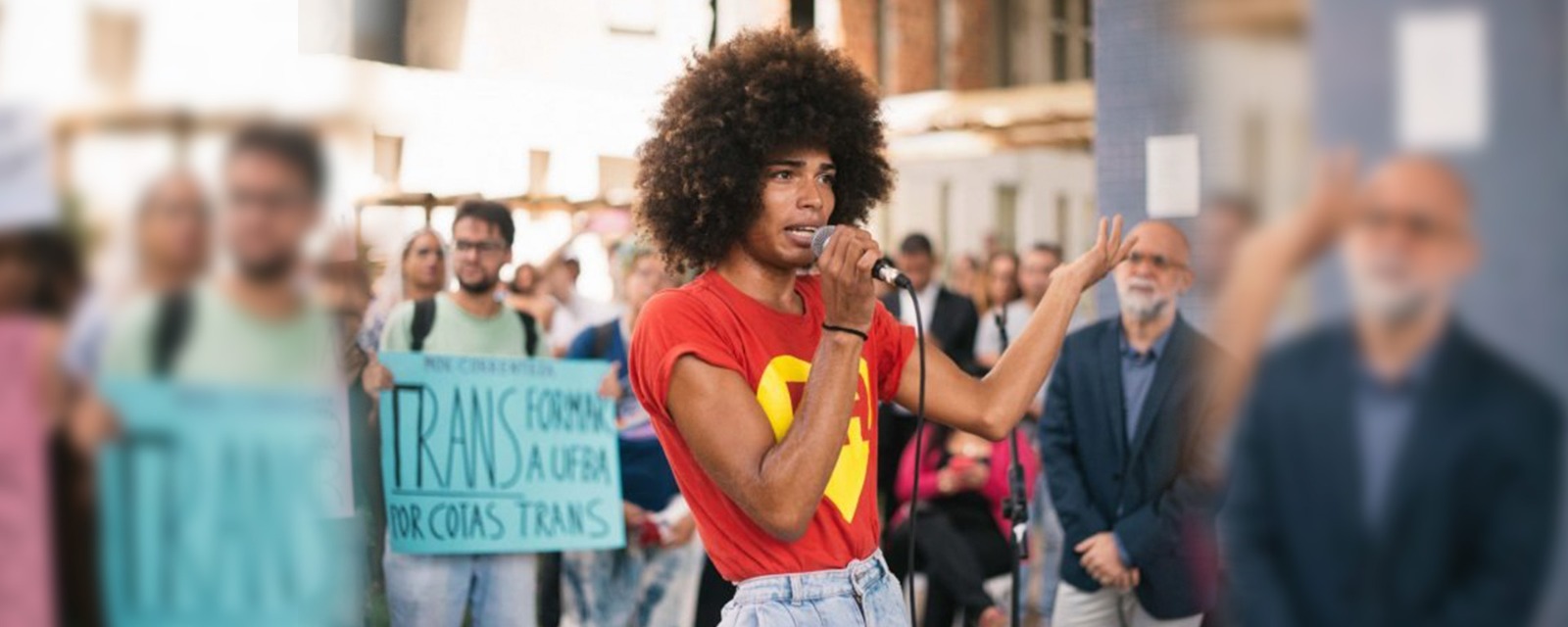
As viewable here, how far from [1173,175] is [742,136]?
916mm

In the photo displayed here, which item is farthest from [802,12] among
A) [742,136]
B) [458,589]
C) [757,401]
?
[757,401]

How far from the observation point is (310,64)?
2258 millimetres

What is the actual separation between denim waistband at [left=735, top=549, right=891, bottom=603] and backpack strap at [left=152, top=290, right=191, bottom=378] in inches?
69.1

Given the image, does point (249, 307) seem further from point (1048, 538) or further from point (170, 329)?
point (1048, 538)

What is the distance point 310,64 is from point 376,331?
16.8 ft

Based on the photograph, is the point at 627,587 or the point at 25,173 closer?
the point at 25,173

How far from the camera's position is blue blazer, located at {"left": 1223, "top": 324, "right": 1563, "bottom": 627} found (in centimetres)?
177

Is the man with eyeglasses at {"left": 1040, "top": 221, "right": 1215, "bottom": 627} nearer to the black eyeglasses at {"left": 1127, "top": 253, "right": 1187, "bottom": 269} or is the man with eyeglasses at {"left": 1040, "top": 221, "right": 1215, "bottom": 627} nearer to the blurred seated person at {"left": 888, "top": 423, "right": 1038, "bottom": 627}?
the black eyeglasses at {"left": 1127, "top": 253, "right": 1187, "bottom": 269}

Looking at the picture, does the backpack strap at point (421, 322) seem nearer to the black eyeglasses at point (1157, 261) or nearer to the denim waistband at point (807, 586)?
the black eyeglasses at point (1157, 261)

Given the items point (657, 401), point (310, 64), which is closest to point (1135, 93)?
point (657, 401)

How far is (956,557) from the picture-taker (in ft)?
27.0

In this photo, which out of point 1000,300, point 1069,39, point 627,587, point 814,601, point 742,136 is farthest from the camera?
point 1069,39

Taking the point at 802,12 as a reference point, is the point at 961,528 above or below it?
below

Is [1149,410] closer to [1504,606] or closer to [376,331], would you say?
→ [376,331]
